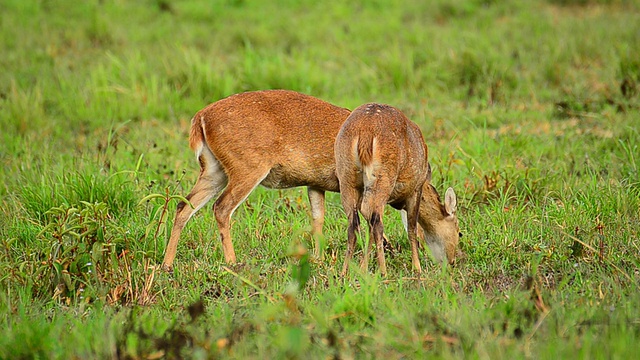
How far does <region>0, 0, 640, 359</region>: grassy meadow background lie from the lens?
383cm

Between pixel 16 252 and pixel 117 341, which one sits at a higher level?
pixel 117 341

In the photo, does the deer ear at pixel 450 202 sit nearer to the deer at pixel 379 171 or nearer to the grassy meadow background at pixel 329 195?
the deer at pixel 379 171

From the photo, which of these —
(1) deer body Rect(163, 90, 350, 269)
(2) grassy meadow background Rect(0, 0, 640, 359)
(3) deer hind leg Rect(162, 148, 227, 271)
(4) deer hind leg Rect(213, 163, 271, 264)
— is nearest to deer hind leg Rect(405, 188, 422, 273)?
(2) grassy meadow background Rect(0, 0, 640, 359)

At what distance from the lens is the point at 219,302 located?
180 inches

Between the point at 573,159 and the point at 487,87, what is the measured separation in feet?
7.29

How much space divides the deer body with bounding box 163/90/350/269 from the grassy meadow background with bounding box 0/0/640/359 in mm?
331

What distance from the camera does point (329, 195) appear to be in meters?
6.82

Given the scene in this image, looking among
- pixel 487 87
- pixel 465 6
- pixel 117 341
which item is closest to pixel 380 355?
pixel 117 341

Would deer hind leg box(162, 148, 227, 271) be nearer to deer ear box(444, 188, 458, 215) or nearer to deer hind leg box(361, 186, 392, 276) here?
deer hind leg box(361, 186, 392, 276)

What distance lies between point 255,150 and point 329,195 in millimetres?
1429

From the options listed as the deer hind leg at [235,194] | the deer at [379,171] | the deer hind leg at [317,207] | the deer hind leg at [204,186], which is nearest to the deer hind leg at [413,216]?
the deer at [379,171]

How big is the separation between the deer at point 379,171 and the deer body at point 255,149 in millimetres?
448

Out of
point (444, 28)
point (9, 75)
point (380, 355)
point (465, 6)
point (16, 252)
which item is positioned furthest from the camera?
point (465, 6)

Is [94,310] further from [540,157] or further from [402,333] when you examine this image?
[540,157]
